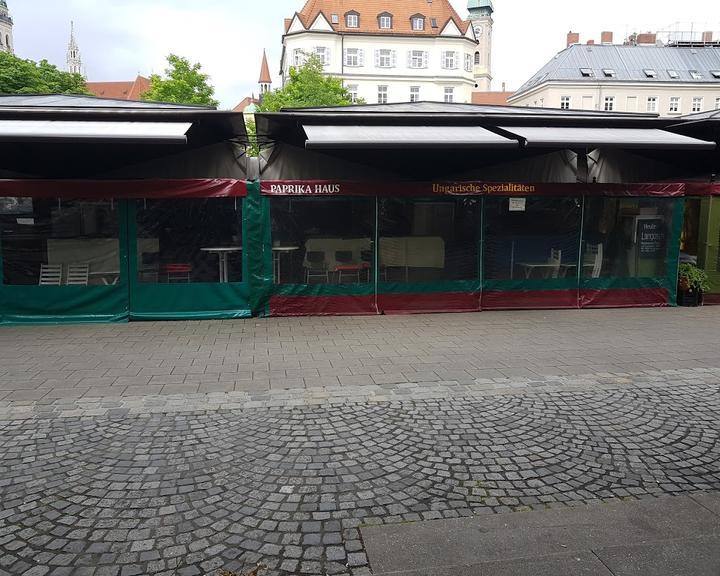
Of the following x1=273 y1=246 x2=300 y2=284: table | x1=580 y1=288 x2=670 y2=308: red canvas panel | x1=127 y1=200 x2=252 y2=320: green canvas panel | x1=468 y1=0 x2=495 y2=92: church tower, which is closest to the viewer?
x1=127 y1=200 x2=252 y2=320: green canvas panel

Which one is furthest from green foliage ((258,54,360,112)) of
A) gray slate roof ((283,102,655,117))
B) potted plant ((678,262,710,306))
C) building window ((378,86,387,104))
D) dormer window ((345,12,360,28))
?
dormer window ((345,12,360,28))

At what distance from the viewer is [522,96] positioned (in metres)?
77.5

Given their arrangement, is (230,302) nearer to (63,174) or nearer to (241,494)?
(63,174)

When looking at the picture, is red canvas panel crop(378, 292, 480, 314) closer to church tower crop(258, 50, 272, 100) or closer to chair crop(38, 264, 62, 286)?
chair crop(38, 264, 62, 286)

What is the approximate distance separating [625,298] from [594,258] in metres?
1.00

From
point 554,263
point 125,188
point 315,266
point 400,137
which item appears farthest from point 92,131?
point 554,263

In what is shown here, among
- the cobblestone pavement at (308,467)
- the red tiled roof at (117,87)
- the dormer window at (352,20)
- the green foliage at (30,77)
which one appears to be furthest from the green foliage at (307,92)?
the red tiled roof at (117,87)

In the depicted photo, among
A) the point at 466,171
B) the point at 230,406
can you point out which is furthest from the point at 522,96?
the point at 230,406

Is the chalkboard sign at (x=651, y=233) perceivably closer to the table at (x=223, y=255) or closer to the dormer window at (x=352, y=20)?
the table at (x=223, y=255)

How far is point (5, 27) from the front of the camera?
92.9m

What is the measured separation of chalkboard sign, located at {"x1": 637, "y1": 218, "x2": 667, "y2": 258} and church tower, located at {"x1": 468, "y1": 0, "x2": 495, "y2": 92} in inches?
3606

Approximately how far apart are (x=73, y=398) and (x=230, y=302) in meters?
4.31

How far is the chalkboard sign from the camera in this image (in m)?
11.3

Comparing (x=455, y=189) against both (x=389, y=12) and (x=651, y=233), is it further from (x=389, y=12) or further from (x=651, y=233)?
(x=389, y=12)
